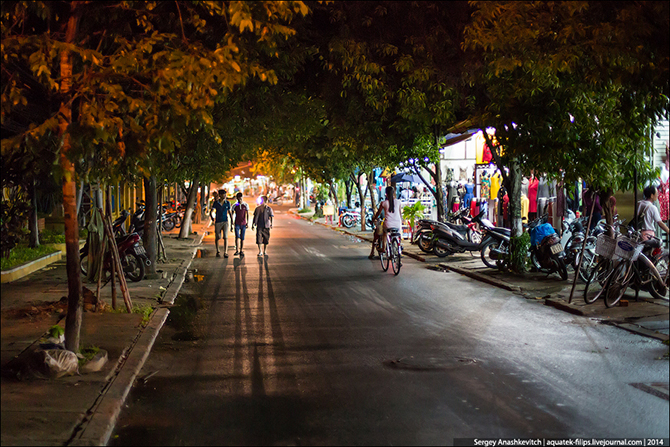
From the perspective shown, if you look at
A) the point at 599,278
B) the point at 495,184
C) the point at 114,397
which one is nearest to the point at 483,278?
the point at 599,278

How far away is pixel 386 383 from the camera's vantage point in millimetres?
6824

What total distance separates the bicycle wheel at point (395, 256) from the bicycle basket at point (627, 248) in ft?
21.0

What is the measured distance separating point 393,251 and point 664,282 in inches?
268

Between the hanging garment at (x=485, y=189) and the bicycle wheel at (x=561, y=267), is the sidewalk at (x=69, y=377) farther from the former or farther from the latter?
the hanging garment at (x=485, y=189)

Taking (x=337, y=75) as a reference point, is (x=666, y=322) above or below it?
below

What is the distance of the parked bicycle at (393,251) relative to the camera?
1664 centimetres

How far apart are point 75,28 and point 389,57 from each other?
856cm

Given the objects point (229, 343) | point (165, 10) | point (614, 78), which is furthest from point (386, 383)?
point (165, 10)

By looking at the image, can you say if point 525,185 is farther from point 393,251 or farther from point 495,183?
point 393,251

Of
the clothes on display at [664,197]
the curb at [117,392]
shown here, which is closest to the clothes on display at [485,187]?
the clothes on display at [664,197]

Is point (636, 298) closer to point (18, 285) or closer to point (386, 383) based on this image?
point (386, 383)

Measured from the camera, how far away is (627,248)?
10.8 metres

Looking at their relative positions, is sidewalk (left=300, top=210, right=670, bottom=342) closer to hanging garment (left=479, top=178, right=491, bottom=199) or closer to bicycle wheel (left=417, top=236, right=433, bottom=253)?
bicycle wheel (left=417, top=236, right=433, bottom=253)

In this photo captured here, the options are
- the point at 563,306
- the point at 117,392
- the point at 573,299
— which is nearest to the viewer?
the point at 117,392
